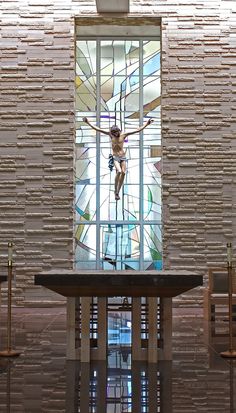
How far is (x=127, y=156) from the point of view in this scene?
12.7m

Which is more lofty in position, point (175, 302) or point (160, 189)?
point (160, 189)

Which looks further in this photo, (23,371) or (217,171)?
(217,171)

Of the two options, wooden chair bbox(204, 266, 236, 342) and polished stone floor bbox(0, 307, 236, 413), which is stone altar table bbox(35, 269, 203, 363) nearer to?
polished stone floor bbox(0, 307, 236, 413)

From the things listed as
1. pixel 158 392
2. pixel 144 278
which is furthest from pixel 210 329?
pixel 158 392

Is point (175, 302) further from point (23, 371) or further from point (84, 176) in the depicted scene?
point (23, 371)

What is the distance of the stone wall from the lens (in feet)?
38.6

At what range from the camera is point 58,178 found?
11898mm

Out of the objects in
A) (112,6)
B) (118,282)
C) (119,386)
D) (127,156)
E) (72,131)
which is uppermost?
(112,6)

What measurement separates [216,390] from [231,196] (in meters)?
7.91

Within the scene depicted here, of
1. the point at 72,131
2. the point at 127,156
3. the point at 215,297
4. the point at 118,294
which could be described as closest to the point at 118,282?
the point at 118,294

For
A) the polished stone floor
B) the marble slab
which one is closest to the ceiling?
the polished stone floor

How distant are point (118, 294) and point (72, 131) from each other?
23.4 ft

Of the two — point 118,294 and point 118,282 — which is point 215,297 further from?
point 118,282

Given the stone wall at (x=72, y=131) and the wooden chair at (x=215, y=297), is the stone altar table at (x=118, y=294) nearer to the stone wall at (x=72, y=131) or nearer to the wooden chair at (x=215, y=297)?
the wooden chair at (x=215, y=297)
